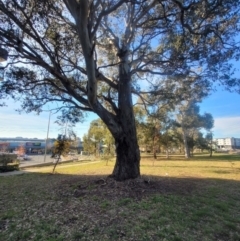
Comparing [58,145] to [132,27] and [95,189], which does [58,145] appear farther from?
[132,27]

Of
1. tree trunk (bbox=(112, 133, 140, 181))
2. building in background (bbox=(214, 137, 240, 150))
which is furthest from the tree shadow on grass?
building in background (bbox=(214, 137, 240, 150))

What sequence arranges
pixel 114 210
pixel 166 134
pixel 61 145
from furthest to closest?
1. pixel 166 134
2. pixel 61 145
3. pixel 114 210

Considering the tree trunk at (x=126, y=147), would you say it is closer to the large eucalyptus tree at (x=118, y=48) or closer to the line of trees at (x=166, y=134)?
the large eucalyptus tree at (x=118, y=48)

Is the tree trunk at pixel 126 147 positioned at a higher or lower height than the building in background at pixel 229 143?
lower

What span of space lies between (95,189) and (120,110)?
2954mm

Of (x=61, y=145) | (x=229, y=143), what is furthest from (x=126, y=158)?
(x=229, y=143)

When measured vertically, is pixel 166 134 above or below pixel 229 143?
below

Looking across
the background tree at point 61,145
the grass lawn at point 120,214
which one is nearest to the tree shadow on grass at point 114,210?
the grass lawn at point 120,214

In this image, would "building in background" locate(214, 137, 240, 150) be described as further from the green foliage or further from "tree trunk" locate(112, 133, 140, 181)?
"tree trunk" locate(112, 133, 140, 181)

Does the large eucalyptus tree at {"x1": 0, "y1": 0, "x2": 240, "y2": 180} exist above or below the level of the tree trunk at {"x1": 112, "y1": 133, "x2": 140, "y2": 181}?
above

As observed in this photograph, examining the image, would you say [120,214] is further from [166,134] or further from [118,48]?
[166,134]

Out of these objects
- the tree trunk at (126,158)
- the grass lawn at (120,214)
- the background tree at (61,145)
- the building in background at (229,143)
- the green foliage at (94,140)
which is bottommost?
the grass lawn at (120,214)

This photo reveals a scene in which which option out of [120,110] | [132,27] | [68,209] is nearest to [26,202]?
[68,209]

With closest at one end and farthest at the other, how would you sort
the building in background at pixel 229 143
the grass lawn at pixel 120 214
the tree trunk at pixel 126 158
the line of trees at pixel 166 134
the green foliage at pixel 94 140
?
the grass lawn at pixel 120 214
the tree trunk at pixel 126 158
the line of trees at pixel 166 134
the green foliage at pixel 94 140
the building in background at pixel 229 143
